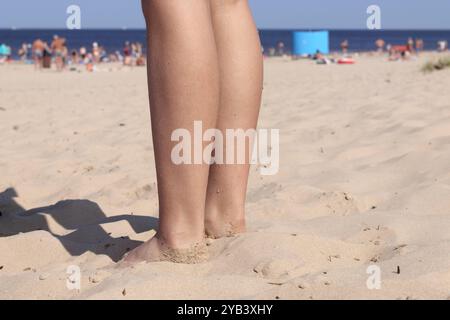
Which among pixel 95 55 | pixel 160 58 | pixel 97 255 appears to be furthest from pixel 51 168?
pixel 95 55

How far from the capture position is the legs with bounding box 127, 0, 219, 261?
5.01 ft

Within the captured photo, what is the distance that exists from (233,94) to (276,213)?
1.99ft

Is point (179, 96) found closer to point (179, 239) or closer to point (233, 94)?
point (233, 94)

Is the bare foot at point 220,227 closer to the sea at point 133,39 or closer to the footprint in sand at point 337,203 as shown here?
the footprint in sand at point 337,203

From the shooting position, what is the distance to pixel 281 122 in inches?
167

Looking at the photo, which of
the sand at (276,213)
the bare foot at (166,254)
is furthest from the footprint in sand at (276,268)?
the bare foot at (166,254)

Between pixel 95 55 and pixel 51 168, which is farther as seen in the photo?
pixel 95 55

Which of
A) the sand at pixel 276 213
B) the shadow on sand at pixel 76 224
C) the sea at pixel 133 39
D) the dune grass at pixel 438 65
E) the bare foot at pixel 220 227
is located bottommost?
the shadow on sand at pixel 76 224

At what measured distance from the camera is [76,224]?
2221 mm

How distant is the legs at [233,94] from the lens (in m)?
1.73

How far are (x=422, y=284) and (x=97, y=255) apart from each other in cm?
88

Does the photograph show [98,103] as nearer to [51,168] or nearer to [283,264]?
[51,168]

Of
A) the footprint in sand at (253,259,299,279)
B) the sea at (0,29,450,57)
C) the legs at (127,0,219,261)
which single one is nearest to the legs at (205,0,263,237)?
the legs at (127,0,219,261)

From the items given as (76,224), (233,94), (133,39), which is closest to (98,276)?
(233,94)
